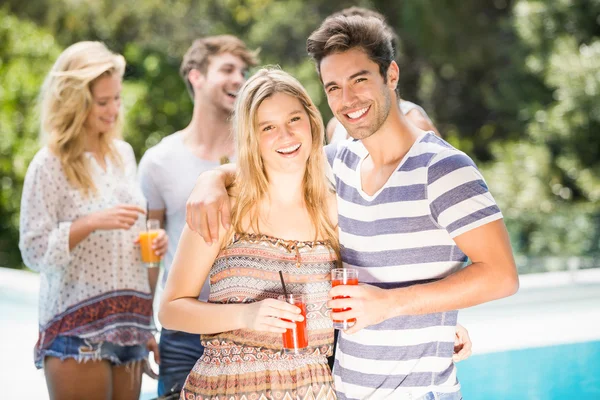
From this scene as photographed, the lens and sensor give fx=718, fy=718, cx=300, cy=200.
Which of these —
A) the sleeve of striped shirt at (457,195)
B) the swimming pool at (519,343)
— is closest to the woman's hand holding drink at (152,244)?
the sleeve of striped shirt at (457,195)

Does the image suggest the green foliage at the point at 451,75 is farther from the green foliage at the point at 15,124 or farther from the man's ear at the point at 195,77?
the man's ear at the point at 195,77

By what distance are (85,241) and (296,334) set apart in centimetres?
124

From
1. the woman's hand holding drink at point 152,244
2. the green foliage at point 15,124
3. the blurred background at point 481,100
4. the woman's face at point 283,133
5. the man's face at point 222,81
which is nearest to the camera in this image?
the woman's face at point 283,133

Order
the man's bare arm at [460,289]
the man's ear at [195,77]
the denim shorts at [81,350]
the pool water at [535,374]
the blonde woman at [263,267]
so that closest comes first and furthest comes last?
the man's bare arm at [460,289]
the blonde woman at [263,267]
the denim shorts at [81,350]
the man's ear at [195,77]
the pool water at [535,374]

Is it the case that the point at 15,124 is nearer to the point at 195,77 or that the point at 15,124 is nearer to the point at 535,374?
the point at 195,77

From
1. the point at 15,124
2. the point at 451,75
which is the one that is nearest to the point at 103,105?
the point at 15,124

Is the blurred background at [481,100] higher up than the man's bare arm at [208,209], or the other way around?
the blurred background at [481,100]

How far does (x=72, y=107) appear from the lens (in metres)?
3.01

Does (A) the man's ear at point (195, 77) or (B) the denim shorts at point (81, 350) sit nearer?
(B) the denim shorts at point (81, 350)

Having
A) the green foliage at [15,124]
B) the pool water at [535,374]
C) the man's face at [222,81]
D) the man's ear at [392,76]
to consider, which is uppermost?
the green foliage at [15,124]

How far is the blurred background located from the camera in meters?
6.15

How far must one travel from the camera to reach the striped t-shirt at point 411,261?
81.0 inches

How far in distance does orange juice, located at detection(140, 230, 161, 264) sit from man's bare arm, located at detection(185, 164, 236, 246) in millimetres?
772

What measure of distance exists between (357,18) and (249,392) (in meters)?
1.22
